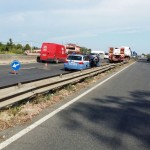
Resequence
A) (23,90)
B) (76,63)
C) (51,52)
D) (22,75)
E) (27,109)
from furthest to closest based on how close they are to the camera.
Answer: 1. (51,52)
2. (76,63)
3. (22,75)
4. (27,109)
5. (23,90)

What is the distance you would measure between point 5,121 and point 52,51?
38.7 metres

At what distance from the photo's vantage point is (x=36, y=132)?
728 cm

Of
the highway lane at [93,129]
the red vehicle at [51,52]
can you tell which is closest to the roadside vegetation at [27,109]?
the highway lane at [93,129]

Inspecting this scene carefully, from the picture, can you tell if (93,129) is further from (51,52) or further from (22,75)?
(51,52)

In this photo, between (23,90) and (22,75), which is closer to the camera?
(23,90)

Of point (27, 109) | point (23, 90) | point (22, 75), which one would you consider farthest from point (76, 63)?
point (23, 90)

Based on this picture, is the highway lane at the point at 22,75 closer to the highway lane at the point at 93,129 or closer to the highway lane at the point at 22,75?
the highway lane at the point at 22,75

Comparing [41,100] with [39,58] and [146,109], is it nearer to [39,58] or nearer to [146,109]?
[146,109]

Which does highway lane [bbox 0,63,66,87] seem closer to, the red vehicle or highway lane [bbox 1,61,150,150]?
highway lane [bbox 1,61,150,150]

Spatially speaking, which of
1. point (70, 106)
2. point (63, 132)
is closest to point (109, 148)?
point (63, 132)

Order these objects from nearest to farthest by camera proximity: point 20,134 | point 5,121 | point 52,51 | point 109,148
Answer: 1. point 109,148
2. point 20,134
3. point 5,121
4. point 52,51

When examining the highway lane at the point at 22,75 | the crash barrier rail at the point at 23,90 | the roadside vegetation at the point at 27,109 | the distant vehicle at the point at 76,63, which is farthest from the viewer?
the distant vehicle at the point at 76,63

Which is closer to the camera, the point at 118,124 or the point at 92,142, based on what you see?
the point at 92,142

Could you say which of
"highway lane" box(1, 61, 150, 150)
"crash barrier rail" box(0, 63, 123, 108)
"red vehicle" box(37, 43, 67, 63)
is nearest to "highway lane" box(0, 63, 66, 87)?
"crash barrier rail" box(0, 63, 123, 108)
